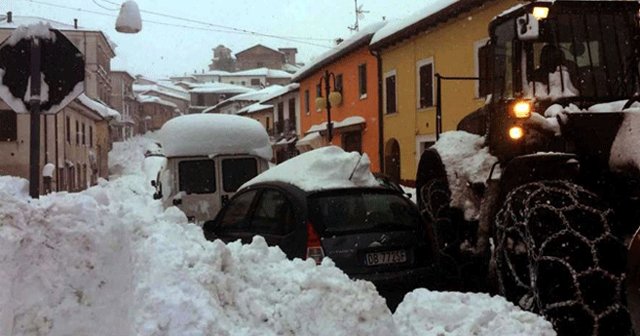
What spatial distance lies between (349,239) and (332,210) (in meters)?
0.35

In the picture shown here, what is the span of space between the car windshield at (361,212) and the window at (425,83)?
13.5 meters

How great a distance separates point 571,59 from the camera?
19.9 feet

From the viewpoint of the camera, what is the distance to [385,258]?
19.2ft

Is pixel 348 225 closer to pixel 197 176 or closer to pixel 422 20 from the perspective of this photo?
pixel 197 176

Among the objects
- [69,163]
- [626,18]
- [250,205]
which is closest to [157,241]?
[250,205]

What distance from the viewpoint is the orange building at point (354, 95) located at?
2398cm

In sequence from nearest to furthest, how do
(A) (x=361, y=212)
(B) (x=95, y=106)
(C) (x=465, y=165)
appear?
(A) (x=361, y=212), (C) (x=465, y=165), (B) (x=95, y=106)

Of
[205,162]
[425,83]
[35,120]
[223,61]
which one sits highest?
[223,61]

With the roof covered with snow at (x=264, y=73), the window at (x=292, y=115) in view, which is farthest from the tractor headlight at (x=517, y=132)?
the roof covered with snow at (x=264, y=73)

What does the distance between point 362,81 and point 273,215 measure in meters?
19.4

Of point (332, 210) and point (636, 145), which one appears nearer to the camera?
point (636, 145)

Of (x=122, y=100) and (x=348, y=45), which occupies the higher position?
(x=122, y=100)

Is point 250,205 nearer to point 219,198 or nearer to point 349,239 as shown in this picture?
point 349,239

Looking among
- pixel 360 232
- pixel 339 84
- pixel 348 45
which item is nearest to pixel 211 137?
pixel 360 232
